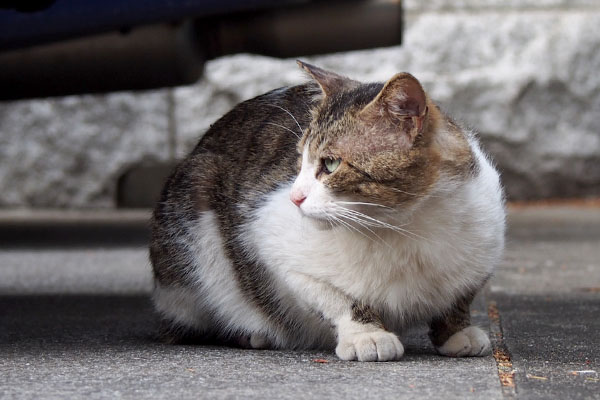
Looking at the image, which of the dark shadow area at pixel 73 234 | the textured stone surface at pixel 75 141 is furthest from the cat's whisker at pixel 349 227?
the textured stone surface at pixel 75 141

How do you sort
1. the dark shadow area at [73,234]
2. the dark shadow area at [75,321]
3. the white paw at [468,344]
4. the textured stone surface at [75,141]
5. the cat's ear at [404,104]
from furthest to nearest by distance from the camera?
the textured stone surface at [75,141] → the dark shadow area at [73,234] → the dark shadow area at [75,321] → the white paw at [468,344] → the cat's ear at [404,104]

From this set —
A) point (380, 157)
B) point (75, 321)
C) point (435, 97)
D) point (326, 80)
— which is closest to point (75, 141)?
point (435, 97)

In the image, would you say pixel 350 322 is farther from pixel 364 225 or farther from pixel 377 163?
pixel 377 163

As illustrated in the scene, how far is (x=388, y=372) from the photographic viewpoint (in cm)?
202

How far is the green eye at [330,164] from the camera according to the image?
2.21 m

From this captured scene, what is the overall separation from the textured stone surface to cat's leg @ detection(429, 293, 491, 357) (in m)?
4.28

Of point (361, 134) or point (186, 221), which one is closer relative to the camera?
point (361, 134)

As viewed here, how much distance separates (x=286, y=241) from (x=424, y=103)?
1.55 feet

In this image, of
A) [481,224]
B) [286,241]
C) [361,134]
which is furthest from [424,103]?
[286,241]

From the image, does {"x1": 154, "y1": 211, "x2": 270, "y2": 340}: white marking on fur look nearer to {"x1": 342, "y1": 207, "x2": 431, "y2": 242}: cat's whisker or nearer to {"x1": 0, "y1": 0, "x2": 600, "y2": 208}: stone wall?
{"x1": 342, "y1": 207, "x2": 431, "y2": 242}: cat's whisker

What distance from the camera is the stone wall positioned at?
20.9 feet

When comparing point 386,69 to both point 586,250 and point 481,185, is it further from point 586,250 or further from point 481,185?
point 481,185

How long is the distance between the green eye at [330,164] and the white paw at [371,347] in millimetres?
375

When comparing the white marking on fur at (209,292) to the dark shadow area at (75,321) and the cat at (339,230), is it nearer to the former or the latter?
the cat at (339,230)
